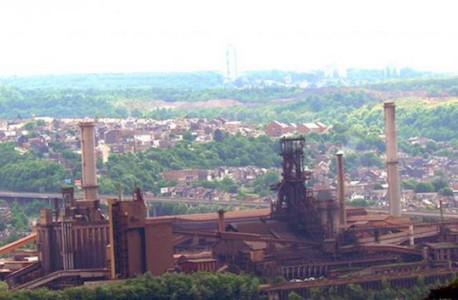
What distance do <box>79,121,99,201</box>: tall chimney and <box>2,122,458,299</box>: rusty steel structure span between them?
387 cm

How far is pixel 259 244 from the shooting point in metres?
63.2

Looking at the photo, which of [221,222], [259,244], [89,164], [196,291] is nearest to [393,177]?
[89,164]

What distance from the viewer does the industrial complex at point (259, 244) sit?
59.0m

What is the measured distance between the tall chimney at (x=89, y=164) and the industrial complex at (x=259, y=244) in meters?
3.67

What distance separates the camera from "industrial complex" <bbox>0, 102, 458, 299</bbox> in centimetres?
5900

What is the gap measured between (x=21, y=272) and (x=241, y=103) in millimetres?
109604

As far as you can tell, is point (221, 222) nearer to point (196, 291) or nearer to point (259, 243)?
point (259, 243)

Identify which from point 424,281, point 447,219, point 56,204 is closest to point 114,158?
point 447,219

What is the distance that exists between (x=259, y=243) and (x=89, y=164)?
1361 centimetres

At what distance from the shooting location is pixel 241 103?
560 ft

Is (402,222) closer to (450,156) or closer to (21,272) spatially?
(21,272)

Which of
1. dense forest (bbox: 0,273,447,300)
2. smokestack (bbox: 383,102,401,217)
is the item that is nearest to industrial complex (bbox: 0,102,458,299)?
dense forest (bbox: 0,273,447,300)

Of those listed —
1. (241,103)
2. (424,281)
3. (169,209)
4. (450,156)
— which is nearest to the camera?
(424,281)

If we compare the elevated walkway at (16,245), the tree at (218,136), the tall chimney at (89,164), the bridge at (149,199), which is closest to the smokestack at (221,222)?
the elevated walkway at (16,245)
